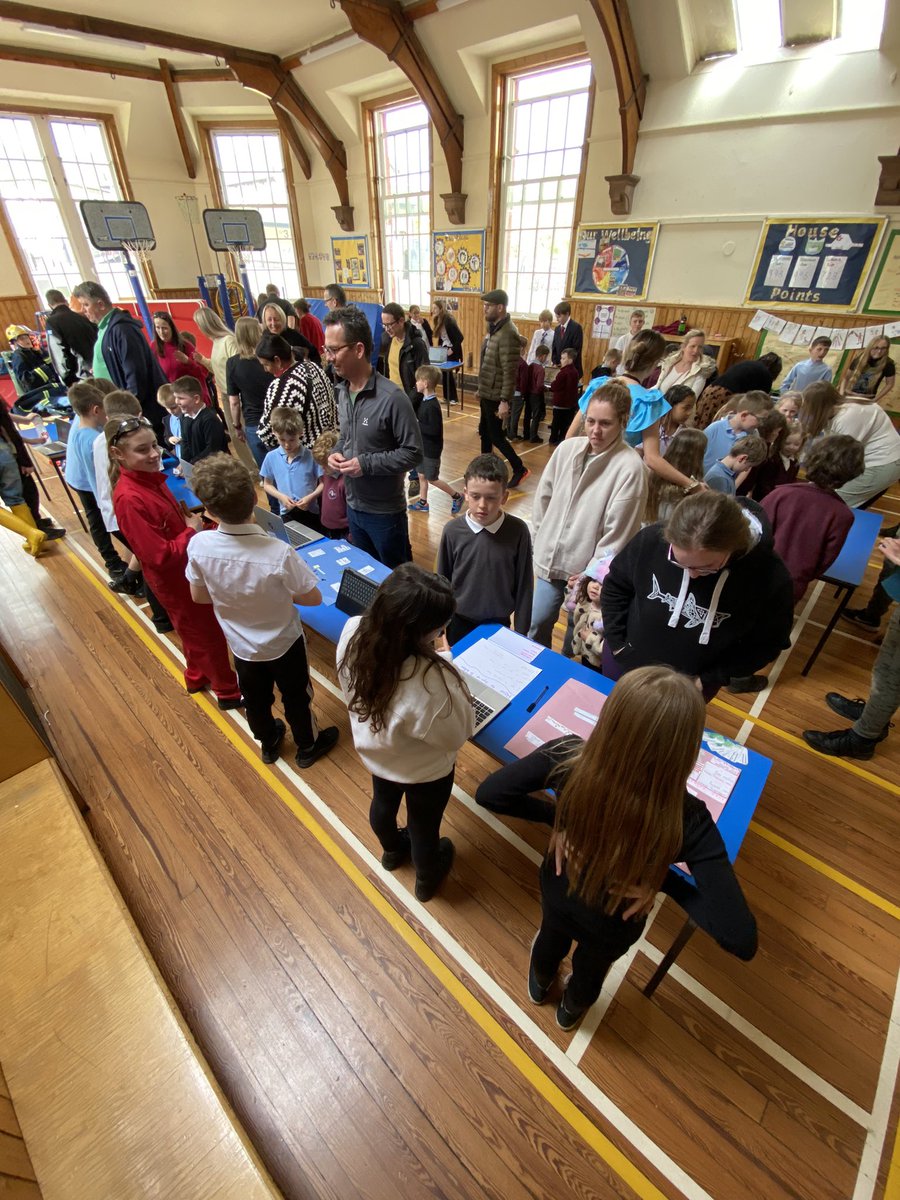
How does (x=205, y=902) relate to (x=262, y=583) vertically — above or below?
below

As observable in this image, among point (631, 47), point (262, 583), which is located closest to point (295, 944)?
point (262, 583)

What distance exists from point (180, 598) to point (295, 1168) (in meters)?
2.31

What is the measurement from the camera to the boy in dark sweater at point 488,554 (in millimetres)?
2213

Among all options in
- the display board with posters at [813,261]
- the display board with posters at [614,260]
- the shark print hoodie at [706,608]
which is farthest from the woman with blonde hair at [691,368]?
the shark print hoodie at [706,608]

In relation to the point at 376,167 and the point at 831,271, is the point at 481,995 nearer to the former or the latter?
the point at 831,271

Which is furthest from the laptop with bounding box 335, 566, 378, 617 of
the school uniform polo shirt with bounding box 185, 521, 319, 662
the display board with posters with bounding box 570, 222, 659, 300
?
the display board with posters with bounding box 570, 222, 659, 300

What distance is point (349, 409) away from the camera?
2879mm

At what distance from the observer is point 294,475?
3.65 meters

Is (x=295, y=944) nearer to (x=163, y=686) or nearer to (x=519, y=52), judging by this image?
(x=163, y=686)

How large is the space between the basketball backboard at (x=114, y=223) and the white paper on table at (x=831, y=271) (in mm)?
9870

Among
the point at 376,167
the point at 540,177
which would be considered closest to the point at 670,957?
the point at 540,177

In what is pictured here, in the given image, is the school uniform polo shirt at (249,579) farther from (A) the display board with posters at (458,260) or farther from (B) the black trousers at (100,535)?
(A) the display board with posters at (458,260)

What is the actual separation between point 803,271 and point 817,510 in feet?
19.7

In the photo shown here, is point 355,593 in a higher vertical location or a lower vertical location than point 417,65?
lower
